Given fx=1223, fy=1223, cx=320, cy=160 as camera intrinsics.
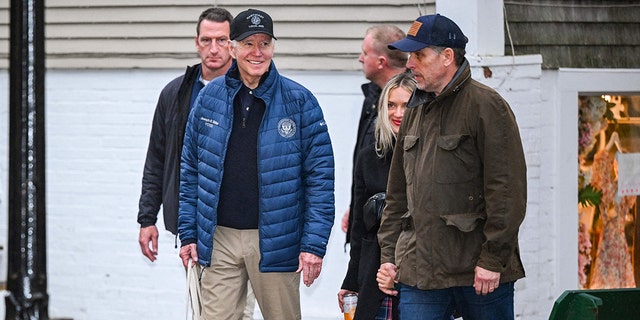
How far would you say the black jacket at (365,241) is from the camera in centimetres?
596

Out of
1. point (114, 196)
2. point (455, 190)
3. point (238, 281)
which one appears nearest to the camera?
point (455, 190)

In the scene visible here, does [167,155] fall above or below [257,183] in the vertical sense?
above

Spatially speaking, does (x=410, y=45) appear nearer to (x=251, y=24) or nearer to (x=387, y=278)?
(x=251, y=24)

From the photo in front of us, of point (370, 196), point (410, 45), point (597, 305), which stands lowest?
point (597, 305)

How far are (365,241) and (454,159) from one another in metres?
0.93

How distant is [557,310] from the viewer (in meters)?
5.68

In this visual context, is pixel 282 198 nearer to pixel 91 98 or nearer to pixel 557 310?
pixel 557 310

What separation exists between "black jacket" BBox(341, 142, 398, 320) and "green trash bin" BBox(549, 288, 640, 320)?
0.83 m

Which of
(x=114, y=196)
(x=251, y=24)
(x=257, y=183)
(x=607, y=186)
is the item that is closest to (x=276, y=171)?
(x=257, y=183)

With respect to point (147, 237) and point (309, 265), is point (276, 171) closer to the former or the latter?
point (309, 265)

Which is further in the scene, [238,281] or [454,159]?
[238,281]

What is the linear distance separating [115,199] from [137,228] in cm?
26

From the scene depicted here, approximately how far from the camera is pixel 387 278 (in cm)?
570

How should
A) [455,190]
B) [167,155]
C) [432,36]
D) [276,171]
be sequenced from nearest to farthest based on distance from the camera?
[455,190] → [432,36] → [276,171] → [167,155]
